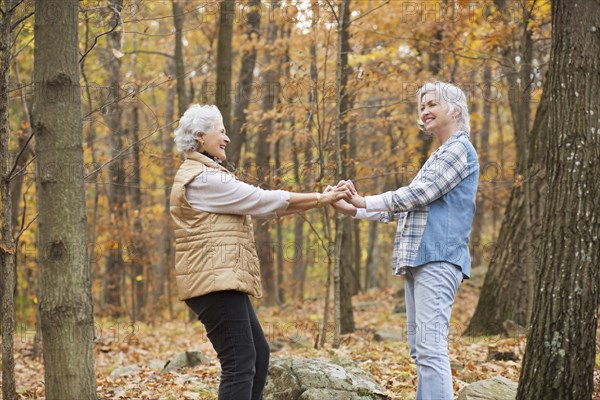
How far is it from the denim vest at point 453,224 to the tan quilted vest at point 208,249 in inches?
39.7

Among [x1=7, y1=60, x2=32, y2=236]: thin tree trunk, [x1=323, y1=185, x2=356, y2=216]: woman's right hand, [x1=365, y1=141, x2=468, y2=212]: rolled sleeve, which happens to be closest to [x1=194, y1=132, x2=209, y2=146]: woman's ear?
[x1=323, y1=185, x2=356, y2=216]: woman's right hand

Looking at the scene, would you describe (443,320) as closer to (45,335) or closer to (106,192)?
(45,335)

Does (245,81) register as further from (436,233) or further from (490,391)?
(436,233)

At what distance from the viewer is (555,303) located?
420cm

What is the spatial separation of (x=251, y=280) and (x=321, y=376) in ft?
4.92

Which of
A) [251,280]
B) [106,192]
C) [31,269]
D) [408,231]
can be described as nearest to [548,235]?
[408,231]

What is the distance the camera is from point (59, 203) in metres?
3.81

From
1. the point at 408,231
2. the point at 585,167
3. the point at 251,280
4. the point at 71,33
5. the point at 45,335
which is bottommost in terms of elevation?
the point at 45,335

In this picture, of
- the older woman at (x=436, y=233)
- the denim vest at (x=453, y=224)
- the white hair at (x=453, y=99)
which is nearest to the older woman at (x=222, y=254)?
the older woman at (x=436, y=233)

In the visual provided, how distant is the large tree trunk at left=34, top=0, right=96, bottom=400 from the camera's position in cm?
378

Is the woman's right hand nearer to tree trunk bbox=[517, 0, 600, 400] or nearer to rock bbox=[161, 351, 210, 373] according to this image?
tree trunk bbox=[517, 0, 600, 400]

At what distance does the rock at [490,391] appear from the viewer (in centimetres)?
484

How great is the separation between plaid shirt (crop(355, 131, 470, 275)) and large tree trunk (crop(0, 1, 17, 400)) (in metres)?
2.87

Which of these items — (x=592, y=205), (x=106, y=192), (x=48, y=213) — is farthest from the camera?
(x=106, y=192)
